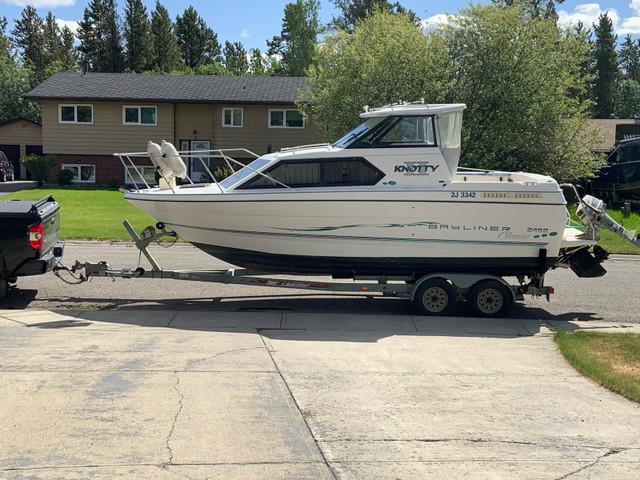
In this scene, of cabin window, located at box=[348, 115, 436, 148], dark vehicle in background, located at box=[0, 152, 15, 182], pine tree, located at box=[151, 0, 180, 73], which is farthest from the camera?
pine tree, located at box=[151, 0, 180, 73]

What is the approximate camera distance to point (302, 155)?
10477 millimetres

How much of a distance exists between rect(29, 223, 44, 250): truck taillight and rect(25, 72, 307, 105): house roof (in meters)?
25.7

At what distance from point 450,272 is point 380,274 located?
3.49ft

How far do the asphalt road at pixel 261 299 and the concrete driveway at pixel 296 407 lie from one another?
69.2 inches

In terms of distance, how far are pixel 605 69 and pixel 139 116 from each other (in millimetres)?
46051

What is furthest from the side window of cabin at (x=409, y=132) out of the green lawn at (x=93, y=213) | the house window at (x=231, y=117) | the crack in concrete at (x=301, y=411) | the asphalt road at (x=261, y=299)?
the house window at (x=231, y=117)

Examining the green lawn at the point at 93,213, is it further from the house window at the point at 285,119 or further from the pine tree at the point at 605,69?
the pine tree at the point at 605,69

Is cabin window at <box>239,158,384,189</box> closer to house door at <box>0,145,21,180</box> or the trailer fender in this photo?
the trailer fender

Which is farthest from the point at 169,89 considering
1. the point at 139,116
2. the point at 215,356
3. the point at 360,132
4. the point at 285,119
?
the point at 215,356

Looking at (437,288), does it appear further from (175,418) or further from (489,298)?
(175,418)

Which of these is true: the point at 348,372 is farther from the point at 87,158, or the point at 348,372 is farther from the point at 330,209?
the point at 87,158

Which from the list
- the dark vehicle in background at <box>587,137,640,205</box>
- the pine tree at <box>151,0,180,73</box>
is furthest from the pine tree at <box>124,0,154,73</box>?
the dark vehicle in background at <box>587,137,640,205</box>

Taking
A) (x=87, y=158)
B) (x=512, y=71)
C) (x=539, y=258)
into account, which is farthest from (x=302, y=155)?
(x=87, y=158)

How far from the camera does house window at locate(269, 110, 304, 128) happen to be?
35938 mm
